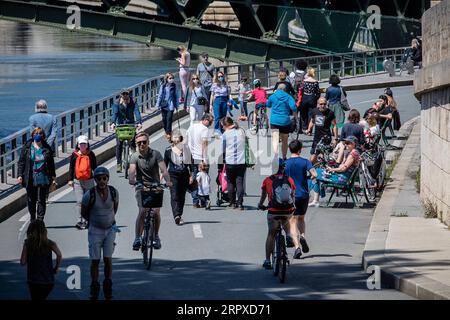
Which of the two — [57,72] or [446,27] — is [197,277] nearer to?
[446,27]

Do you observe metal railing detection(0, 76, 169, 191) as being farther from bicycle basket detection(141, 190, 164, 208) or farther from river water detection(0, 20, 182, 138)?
river water detection(0, 20, 182, 138)

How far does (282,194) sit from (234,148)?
5295 millimetres

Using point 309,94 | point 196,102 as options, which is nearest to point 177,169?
point 309,94

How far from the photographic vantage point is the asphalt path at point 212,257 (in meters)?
15.9

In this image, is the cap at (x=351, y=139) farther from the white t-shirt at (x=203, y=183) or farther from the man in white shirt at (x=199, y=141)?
the white t-shirt at (x=203, y=183)

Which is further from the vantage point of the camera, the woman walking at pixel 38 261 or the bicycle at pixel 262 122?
the bicycle at pixel 262 122

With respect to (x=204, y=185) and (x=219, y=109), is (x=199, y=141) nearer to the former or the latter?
(x=204, y=185)

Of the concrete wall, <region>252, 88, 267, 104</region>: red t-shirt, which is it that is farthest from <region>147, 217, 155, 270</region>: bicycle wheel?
<region>252, 88, 267, 104</region>: red t-shirt

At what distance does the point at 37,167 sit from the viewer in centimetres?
1988

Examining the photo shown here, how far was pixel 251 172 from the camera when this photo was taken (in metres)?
27.4

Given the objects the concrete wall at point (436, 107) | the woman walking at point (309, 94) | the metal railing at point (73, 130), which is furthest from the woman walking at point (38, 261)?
the woman walking at point (309, 94)

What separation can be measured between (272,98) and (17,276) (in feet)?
31.4

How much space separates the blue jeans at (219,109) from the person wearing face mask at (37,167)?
1014cm
